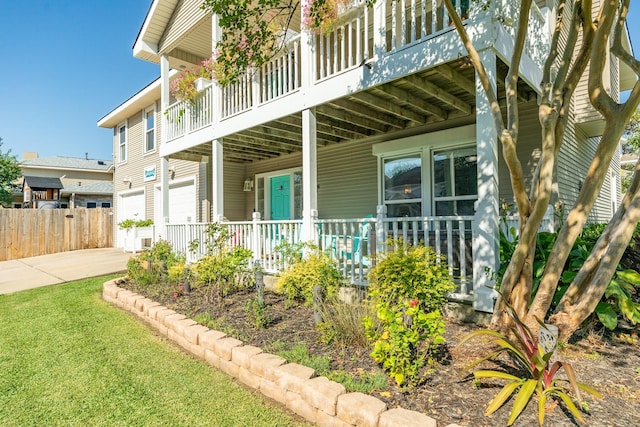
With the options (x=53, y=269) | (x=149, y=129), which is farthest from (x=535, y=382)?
(x=149, y=129)

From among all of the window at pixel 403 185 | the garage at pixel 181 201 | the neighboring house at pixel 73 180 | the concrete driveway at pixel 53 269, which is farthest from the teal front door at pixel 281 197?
the neighboring house at pixel 73 180

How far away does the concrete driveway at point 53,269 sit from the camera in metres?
7.84

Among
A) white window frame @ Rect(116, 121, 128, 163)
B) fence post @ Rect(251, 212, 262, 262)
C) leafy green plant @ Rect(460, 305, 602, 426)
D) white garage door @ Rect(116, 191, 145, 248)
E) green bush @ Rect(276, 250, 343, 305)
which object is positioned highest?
white window frame @ Rect(116, 121, 128, 163)

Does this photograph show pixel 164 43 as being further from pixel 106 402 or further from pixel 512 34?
pixel 106 402

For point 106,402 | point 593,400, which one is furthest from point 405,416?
point 106,402

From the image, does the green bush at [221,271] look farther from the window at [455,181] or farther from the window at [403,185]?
the window at [455,181]

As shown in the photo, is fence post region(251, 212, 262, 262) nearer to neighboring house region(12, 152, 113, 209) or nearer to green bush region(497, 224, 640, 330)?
green bush region(497, 224, 640, 330)

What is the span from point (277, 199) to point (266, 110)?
13.8 feet

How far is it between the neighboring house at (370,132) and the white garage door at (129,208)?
4.51m

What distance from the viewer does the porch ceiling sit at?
5.04 m

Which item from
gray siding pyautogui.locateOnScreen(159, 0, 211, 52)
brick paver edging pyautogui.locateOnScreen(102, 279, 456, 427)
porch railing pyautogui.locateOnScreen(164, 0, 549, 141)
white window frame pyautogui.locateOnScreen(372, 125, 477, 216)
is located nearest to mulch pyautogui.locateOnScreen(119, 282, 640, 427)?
brick paver edging pyautogui.locateOnScreen(102, 279, 456, 427)

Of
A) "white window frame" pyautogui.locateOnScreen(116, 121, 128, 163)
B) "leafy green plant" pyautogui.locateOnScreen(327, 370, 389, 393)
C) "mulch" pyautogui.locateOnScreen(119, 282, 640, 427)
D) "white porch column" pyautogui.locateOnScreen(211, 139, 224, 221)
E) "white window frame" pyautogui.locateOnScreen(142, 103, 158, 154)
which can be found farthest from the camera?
"white window frame" pyautogui.locateOnScreen(116, 121, 128, 163)

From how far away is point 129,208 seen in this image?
14.3 meters

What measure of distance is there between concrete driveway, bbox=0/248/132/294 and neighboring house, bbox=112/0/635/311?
2.23 m
